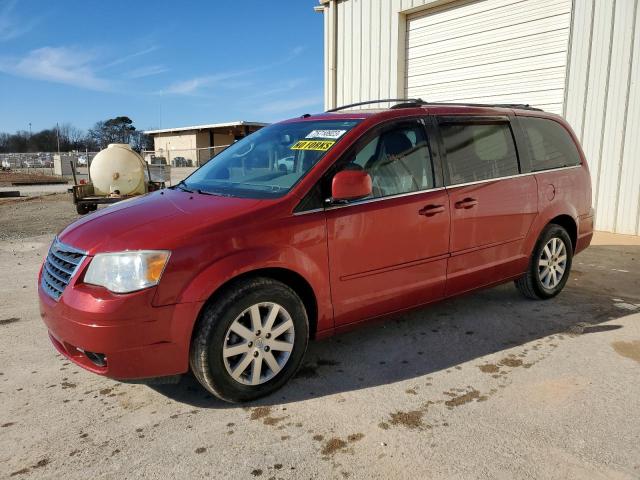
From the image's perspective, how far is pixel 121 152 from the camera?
40.4 ft

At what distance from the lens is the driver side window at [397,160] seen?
3.51 meters

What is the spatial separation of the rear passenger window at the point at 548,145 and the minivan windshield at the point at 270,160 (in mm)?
1910

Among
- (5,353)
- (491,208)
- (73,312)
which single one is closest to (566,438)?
(491,208)

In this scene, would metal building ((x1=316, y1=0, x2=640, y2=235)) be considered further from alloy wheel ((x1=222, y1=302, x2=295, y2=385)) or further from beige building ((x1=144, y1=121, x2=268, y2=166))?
beige building ((x1=144, y1=121, x2=268, y2=166))

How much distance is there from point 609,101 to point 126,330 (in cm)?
794

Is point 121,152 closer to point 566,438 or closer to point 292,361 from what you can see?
point 292,361

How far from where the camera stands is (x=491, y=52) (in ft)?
30.4

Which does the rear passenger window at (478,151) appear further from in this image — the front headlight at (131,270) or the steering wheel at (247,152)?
the front headlight at (131,270)

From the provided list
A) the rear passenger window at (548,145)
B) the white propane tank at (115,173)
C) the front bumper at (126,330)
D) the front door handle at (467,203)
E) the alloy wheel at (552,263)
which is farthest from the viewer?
the white propane tank at (115,173)

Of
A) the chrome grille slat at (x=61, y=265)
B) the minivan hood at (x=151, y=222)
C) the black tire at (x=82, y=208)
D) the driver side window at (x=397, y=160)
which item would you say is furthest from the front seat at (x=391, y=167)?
the black tire at (x=82, y=208)

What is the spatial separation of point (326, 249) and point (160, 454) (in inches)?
57.4

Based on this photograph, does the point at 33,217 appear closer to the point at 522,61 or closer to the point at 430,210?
the point at 522,61

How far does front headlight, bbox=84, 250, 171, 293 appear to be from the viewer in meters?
2.66

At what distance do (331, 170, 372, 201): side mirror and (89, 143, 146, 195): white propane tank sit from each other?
10.2m
